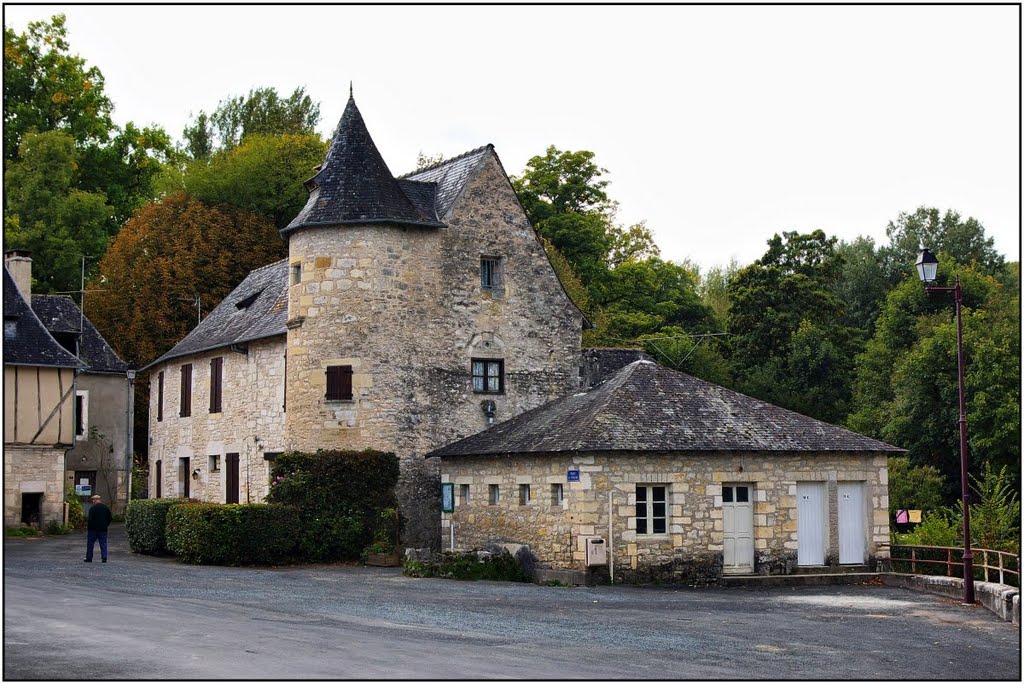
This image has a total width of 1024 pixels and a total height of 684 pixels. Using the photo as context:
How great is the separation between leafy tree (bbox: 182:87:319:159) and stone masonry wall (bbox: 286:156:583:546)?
33.8 meters

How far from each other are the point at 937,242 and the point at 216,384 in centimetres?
4023

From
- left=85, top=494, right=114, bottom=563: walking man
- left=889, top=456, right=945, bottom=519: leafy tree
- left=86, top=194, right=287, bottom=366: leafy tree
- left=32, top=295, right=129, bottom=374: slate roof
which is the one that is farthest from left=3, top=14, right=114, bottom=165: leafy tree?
left=889, top=456, right=945, bottom=519: leafy tree

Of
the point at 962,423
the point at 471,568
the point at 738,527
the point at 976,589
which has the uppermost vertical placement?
the point at 962,423

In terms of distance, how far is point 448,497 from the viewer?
28969 millimetres

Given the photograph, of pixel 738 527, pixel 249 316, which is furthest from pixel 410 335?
pixel 738 527

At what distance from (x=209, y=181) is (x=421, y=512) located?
25.4 m

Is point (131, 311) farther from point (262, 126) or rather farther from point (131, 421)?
point (262, 126)

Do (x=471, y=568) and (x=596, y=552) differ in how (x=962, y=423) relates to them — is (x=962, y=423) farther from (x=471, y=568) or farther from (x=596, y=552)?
(x=471, y=568)

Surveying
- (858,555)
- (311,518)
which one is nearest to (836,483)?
(858,555)

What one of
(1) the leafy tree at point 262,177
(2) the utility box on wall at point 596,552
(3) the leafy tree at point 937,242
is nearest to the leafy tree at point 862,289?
(3) the leafy tree at point 937,242

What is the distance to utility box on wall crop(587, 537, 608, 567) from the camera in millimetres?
23812

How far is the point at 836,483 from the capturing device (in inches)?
1043

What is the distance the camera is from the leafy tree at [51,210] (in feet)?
159

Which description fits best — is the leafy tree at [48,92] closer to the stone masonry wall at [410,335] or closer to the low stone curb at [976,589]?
the stone masonry wall at [410,335]
